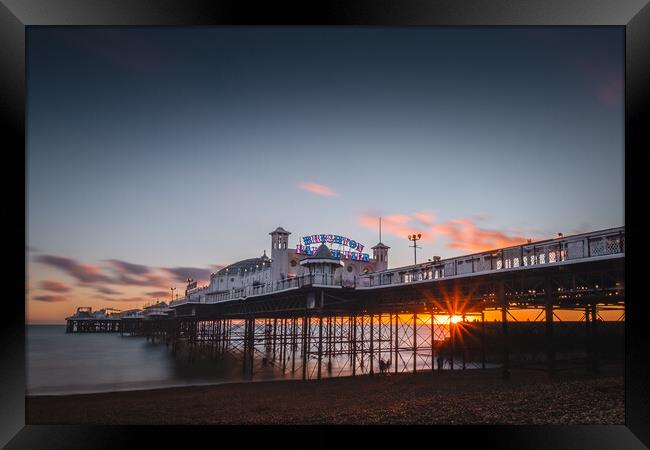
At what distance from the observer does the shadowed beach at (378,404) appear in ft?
50.4

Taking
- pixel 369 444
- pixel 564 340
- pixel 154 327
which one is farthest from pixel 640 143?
pixel 154 327

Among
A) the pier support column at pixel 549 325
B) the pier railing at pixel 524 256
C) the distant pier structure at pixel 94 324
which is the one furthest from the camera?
the distant pier structure at pixel 94 324

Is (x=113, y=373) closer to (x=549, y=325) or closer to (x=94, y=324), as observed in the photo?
(x=549, y=325)

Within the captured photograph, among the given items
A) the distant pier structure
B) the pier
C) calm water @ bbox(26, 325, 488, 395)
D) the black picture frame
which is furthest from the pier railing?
the distant pier structure

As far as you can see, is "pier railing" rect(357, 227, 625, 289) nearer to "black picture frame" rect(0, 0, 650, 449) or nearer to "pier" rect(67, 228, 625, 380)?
"pier" rect(67, 228, 625, 380)

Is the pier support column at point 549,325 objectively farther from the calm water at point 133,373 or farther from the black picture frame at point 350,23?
the calm water at point 133,373

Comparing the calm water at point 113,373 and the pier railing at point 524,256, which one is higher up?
the pier railing at point 524,256

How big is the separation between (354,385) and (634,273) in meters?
14.7

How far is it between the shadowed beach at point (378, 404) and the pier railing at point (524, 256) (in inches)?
162

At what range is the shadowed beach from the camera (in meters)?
15.4

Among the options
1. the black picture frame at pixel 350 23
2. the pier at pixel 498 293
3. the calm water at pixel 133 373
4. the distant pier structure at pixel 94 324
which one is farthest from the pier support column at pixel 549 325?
the distant pier structure at pixel 94 324

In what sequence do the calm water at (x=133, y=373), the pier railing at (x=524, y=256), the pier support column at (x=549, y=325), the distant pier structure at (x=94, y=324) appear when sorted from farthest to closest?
the distant pier structure at (x=94, y=324) < the calm water at (x=133, y=373) < the pier support column at (x=549, y=325) < the pier railing at (x=524, y=256)

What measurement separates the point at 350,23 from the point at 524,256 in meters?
9.46

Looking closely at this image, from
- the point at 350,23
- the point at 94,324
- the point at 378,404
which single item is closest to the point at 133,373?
the point at 378,404
